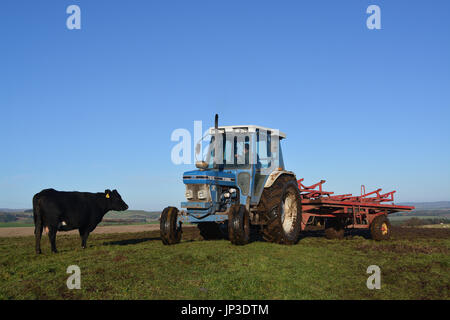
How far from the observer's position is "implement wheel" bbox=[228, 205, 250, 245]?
382 inches

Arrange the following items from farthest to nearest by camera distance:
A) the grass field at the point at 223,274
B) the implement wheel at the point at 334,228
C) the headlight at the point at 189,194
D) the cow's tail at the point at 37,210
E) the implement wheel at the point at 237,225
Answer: the implement wheel at the point at 334,228 < the headlight at the point at 189,194 < the cow's tail at the point at 37,210 < the implement wheel at the point at 237,225 < the grass field at the point at 223,274

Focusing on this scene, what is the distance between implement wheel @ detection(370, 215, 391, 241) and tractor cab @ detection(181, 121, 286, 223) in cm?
434

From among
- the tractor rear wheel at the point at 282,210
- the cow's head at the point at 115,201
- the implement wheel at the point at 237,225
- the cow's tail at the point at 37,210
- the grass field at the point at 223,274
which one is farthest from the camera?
the cow's head at the point at 115,201

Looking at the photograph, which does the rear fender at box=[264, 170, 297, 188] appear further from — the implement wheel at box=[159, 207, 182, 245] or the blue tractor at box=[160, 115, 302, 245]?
the implement wheel at box=[159, 207, 182, 245]

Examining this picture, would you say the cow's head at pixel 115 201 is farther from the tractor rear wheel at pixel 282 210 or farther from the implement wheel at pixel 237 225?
the tractor rear wheel at pixel 282 210

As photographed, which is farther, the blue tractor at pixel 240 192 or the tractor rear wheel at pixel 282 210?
the tractor rear wheel at pixel 282 210

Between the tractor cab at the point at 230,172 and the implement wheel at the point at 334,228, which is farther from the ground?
the tractor cab at the point at 230,172

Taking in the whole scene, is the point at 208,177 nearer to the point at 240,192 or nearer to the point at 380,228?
the point at 240,192

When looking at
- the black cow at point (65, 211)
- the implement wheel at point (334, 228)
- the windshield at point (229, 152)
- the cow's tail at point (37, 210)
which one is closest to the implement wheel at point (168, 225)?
the windshield at point (229, 152)

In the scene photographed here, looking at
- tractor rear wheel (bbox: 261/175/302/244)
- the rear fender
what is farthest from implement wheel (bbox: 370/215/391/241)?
the rear fender

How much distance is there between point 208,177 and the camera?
10.2 m

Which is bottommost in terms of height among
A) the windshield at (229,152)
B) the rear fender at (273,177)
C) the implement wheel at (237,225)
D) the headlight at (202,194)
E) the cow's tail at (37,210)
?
the implement wheel at (237,225)

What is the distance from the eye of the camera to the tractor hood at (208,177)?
1020 cm
